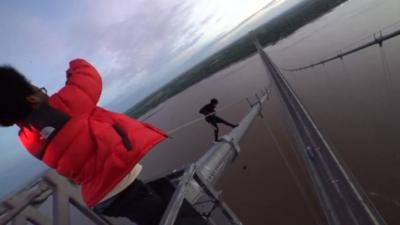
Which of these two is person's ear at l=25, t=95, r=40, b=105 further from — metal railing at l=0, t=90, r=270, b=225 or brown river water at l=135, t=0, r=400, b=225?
brown river water at l=135, t=0, r=400, b=225

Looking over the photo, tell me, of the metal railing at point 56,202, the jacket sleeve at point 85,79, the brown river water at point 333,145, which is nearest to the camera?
the metal railing at point 56,202

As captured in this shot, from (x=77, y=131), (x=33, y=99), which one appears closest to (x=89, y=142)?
(x=77, y=131)

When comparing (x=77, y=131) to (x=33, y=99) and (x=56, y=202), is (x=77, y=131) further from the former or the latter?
(x=56, y=202)

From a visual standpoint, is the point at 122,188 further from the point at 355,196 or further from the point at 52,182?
the point at 355,196

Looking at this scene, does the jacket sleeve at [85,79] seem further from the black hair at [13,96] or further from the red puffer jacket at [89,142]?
the black hair at [13,96]

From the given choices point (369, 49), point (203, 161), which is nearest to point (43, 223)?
point (203, 161)

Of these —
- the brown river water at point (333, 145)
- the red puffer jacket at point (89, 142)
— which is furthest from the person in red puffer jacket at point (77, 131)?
the brown river water at point (333, 145)
